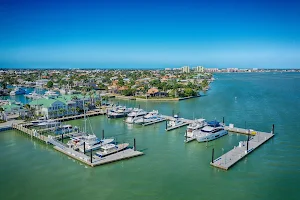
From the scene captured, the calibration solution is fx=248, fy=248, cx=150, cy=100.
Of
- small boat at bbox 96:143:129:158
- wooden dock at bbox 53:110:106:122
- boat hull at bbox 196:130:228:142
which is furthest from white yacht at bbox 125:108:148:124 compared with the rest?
boat hull at bbox 196:130:228:142

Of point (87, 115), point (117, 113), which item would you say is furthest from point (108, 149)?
point (87, 115)

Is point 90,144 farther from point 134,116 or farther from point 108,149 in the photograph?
point 134,116

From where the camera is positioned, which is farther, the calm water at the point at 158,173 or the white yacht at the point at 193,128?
the white yacht at the point at 193,128

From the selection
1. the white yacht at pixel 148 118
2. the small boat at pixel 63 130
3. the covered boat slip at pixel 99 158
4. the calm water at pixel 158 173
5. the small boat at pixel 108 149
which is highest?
the white yacht at pixel 148 118

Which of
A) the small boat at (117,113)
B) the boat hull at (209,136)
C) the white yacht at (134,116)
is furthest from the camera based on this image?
the small boat at (117,113)

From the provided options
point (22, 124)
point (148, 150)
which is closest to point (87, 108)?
point (22, 124)

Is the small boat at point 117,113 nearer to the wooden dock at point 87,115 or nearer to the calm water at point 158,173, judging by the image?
the wooden dock at point 87,115


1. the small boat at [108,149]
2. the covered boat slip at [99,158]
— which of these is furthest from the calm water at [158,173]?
the small boat at [108,149]
